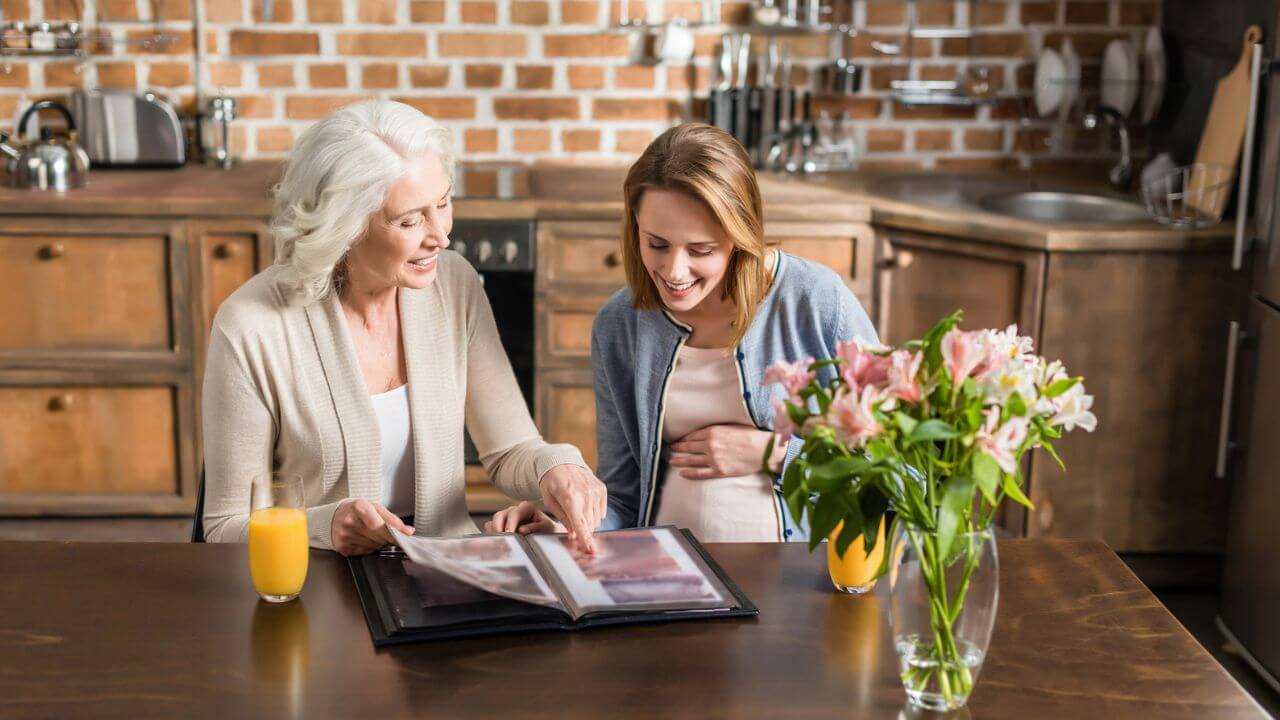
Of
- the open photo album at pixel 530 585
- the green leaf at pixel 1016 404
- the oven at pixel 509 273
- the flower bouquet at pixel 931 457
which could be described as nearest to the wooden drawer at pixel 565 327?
the oven at pixel 509 273

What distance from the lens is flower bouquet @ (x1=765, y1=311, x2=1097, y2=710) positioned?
44.7 inches

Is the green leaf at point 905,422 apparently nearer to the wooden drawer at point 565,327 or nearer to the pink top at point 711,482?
the pink top at point 711,482

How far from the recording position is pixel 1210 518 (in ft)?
9.84

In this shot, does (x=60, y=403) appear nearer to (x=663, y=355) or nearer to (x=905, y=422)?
(x=663, y=355)

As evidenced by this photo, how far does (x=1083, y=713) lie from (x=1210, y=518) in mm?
1969

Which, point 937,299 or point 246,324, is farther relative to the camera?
point 937,299

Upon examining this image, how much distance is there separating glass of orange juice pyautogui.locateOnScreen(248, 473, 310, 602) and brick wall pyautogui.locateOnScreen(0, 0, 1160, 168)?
240 cm

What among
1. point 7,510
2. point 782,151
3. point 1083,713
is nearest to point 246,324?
point 1083,713

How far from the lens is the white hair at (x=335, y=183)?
184cm

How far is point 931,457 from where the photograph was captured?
117cm

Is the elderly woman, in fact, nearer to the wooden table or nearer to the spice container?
the wooden table

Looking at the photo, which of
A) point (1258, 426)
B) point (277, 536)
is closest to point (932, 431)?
point (277, 536)

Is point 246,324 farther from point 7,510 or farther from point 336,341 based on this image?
point 7,510

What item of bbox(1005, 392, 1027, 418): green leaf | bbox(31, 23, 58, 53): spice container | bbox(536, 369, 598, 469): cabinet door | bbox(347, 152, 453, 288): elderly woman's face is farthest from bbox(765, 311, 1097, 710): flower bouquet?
bbox(31, 23, 58, 53): spice container
